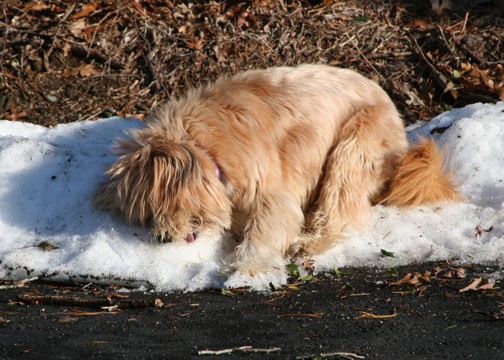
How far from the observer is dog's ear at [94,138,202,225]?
508cm

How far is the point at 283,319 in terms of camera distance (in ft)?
14.6

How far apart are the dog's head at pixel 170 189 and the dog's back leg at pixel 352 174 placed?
97cm

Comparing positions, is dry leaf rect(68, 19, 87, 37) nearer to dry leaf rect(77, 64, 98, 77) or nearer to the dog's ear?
dry leaf rect(77, 64, 98, 77)

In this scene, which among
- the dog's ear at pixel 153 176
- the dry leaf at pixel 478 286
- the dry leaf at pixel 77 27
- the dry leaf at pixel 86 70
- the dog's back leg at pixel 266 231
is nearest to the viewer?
the dry leaf at pixel 478 286

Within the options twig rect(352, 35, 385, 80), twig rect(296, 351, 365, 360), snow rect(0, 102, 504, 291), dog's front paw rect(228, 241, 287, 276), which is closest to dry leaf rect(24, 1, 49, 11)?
snow rect(0, 102, 504, 291)

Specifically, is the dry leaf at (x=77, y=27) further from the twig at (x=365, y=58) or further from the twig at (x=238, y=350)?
the twig at (x=238, y=350)

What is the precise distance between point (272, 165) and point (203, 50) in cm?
331

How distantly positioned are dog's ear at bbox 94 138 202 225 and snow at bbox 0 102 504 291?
0.97 feet

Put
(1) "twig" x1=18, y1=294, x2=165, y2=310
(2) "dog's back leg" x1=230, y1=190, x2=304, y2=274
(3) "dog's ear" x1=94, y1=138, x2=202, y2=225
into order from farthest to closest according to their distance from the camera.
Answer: (2) "dog's back leg" x1=230, y1=190, x2=304, y2=274 < (3) "dog's ear" x1=94, y1=138, x2=202, y2=225 < (1) "twig" x1=18, y1=294, x2=165, y2=310

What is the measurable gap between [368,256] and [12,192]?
286 cm

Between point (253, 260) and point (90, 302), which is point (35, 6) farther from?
point (90, 302)

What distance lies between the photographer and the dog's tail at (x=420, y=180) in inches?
245

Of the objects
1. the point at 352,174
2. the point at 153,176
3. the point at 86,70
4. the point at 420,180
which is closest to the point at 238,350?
the point at 153,176

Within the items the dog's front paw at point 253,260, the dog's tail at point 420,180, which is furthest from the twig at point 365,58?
the dog's front paw at point 253,260
